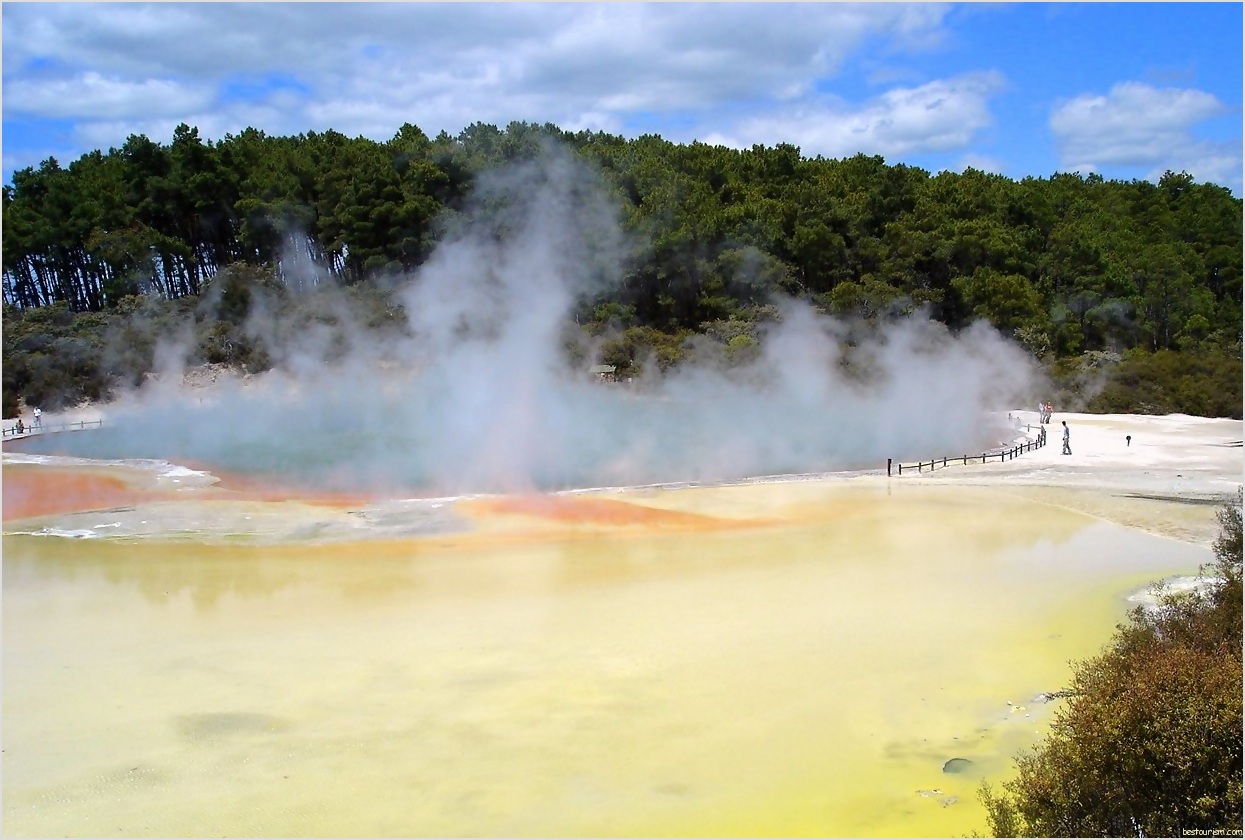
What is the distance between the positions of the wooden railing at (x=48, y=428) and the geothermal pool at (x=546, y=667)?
49.7 feet

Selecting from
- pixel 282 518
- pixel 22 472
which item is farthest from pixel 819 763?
pixel 22 472

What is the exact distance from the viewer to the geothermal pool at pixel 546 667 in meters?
7.71

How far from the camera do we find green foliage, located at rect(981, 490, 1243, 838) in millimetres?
5891

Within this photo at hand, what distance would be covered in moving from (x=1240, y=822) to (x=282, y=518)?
47.3ft

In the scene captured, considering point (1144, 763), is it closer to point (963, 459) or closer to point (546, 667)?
point (546, 667)

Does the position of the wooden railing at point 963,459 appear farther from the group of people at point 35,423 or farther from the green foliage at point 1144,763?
the group of people at point 35,423

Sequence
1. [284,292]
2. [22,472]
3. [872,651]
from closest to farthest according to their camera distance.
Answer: [872,651] → [22,472] → [284,292]

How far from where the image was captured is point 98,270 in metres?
41.1

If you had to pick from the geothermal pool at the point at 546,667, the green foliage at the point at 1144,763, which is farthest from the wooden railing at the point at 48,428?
the green foliage at the point at 1144,763

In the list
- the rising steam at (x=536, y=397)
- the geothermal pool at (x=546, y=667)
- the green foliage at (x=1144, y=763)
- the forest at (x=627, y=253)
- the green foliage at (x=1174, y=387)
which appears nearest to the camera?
the green foliage at (x=1144, y=763)

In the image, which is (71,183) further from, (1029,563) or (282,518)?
(1029,563)

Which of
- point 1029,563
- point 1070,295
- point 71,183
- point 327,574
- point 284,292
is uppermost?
point 71,183

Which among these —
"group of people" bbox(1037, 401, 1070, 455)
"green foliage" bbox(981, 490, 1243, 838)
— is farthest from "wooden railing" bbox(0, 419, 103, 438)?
"green foliage" bbox(981, 490, 1243, 838)

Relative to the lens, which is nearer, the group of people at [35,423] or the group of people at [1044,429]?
the group of people at [1044,429]
